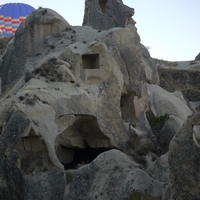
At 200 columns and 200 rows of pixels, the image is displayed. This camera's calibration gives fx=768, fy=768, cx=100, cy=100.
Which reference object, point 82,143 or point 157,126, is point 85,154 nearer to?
point 82,143

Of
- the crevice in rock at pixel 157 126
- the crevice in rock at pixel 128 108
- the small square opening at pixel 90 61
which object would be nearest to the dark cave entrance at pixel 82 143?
the crevice in rock at pixel 157 126

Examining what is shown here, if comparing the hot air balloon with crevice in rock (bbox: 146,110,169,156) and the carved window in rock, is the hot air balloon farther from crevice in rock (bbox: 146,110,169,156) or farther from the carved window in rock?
crevice in rock (bbox: 146,110,169,156)

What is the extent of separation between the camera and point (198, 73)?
106 ft

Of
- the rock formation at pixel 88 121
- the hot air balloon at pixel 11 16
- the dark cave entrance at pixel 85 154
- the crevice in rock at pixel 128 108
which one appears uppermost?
the rock formation at pixel 88 121

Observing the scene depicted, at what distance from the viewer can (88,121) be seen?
760 inches

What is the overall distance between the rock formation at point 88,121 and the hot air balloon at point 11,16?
10.3 meters

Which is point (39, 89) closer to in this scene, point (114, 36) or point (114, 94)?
point (114, 94)

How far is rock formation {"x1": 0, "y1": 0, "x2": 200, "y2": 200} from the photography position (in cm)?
1502

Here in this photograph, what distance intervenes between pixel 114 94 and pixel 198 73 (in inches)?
500

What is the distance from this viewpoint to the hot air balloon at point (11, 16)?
37.5m

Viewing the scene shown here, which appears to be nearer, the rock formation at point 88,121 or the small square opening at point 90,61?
the rock formation at point 88,121

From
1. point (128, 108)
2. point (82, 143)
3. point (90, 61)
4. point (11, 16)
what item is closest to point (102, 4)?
point (128, 108)

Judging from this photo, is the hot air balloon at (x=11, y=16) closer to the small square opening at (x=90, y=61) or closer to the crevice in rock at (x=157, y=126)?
the crevice in rock at (x=157, y=126)

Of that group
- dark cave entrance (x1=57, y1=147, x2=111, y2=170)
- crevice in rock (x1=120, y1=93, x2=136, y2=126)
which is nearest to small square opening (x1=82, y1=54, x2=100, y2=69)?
crevice in rock (x1=120, y1=93, x2=136, y2=126)
